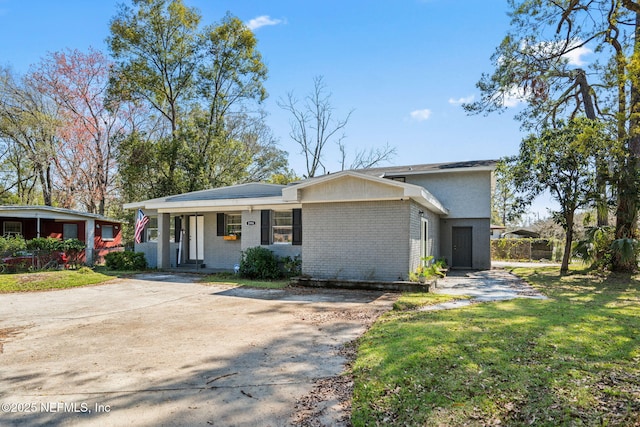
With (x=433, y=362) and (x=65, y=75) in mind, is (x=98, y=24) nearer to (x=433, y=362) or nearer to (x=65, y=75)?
(x=65, y=75)

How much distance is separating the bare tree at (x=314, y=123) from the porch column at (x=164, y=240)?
17.2 metres

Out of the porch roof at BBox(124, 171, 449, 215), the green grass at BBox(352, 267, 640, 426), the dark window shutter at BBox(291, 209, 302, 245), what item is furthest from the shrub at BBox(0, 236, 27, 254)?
the green grass at BBox(352, 267, 640, 426)

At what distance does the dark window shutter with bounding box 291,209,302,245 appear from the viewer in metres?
13.7

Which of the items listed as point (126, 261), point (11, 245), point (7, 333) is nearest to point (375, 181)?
point (7, 333)

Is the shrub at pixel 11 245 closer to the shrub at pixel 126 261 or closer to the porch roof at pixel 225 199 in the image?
the shrub at pixel 126 261

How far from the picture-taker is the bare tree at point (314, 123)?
31.2 metres

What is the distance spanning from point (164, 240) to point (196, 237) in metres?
1.32

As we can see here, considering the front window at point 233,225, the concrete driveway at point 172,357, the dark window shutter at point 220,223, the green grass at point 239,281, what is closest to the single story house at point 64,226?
the dark window shutter at point 220,223

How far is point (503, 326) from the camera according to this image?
231 inches

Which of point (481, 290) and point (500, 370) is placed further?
point (481, 290)

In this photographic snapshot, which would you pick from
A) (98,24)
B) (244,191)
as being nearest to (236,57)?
(98,24)

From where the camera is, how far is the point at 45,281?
1184cm

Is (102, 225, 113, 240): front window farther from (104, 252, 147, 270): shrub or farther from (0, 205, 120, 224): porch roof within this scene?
(104, 252, 147, 270): shrub

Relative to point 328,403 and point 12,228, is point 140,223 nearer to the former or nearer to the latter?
point 12,228
